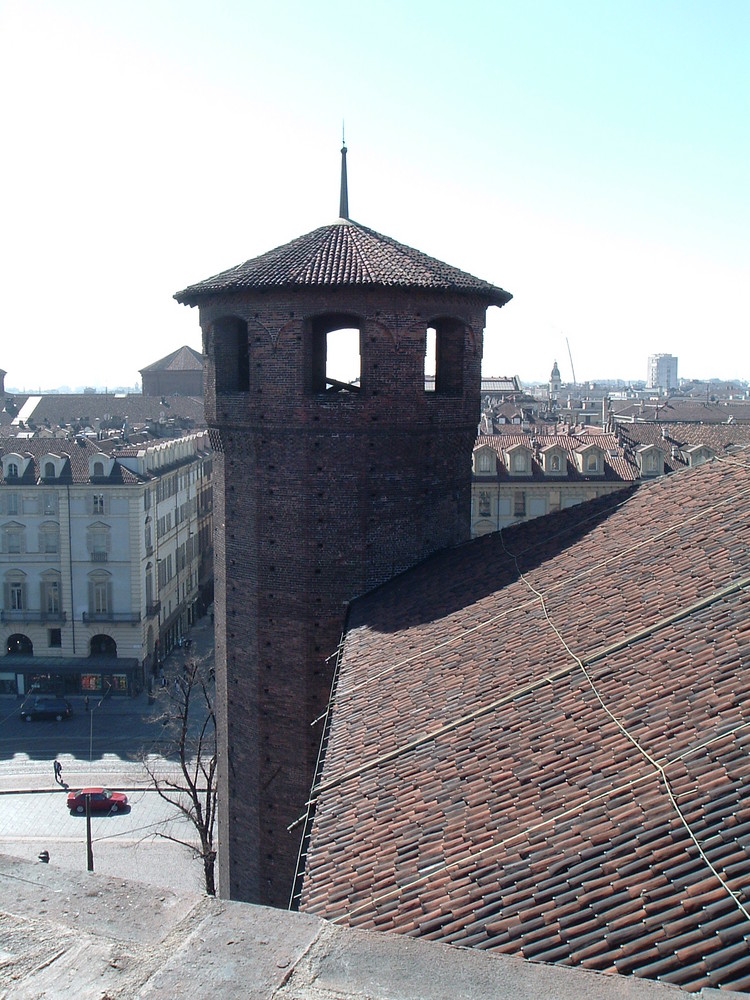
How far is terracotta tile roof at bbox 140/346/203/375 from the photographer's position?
93.4m

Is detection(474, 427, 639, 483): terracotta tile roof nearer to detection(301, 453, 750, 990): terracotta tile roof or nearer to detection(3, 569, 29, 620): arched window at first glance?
detection(3, 569, 29, 620): arched window

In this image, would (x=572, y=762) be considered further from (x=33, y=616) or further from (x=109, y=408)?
(x=109, y=408)

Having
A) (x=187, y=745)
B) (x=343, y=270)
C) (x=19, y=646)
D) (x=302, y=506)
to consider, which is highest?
(x=343, y=270)

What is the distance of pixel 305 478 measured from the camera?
13.3 metres

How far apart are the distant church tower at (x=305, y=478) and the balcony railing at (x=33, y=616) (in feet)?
92.4

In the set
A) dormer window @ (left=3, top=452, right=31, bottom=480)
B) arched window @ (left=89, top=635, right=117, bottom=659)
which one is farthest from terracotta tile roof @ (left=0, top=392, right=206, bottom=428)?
arched window @ (left=89, top=635, right=117, bottom=659)

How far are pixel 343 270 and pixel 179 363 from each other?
83.9 meters

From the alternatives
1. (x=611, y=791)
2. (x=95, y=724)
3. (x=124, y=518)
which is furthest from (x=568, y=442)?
(x=611, y=791)

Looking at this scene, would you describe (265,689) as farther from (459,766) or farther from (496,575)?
(459,766)

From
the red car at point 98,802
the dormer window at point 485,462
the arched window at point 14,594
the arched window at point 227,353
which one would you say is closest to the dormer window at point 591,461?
the dormer window at point 485,462

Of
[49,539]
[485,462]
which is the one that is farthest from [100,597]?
[485,462]

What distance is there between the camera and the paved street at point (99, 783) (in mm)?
26141

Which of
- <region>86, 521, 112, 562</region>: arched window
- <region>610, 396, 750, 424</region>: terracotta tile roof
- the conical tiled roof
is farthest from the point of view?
<region>610, 396, 750, 424</region>: terracotta tile roof

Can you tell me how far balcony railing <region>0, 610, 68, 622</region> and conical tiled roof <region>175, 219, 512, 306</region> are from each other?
28.8m
